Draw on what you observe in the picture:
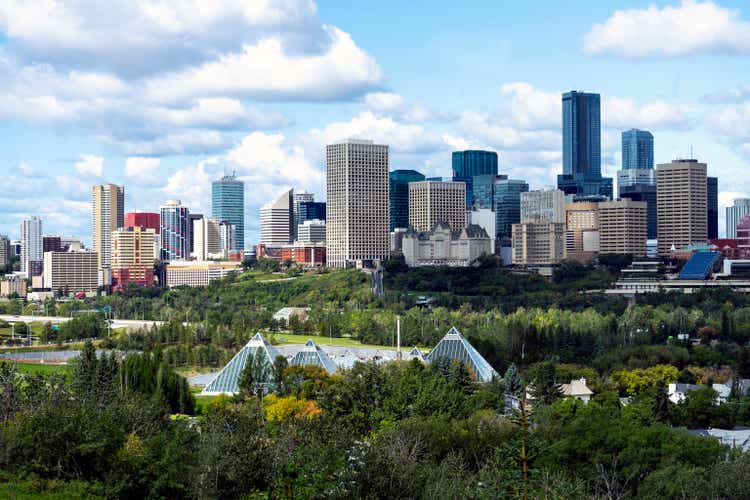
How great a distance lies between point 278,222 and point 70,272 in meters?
45.5

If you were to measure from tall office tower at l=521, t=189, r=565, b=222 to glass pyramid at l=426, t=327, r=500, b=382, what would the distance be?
319ft

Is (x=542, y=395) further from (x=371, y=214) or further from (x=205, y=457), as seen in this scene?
(x=371, y=214)

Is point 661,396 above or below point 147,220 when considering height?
below

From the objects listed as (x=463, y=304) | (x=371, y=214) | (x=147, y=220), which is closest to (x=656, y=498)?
(x=463, y=304)

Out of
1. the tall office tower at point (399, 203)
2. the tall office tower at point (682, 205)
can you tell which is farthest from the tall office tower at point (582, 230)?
the tall office tower at point (399, 203)

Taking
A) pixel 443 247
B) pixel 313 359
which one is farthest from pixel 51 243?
pixel 313 359

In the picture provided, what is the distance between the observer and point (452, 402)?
151 feet

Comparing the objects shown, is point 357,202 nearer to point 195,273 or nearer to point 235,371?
point 195,273

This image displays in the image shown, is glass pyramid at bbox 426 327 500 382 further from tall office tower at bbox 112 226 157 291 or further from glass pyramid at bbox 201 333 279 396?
tall office tower at bbox 112 226 157 291

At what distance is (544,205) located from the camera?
168250 mm

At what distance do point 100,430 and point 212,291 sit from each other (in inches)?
3586

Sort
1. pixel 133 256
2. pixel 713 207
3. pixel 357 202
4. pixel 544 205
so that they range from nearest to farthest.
→ pixel 357 202, pixel 133 256, pixel 544 205, pixel 713 207

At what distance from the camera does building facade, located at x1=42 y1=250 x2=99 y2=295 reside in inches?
6024

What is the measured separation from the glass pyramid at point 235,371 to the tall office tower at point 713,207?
114333 millimetres
